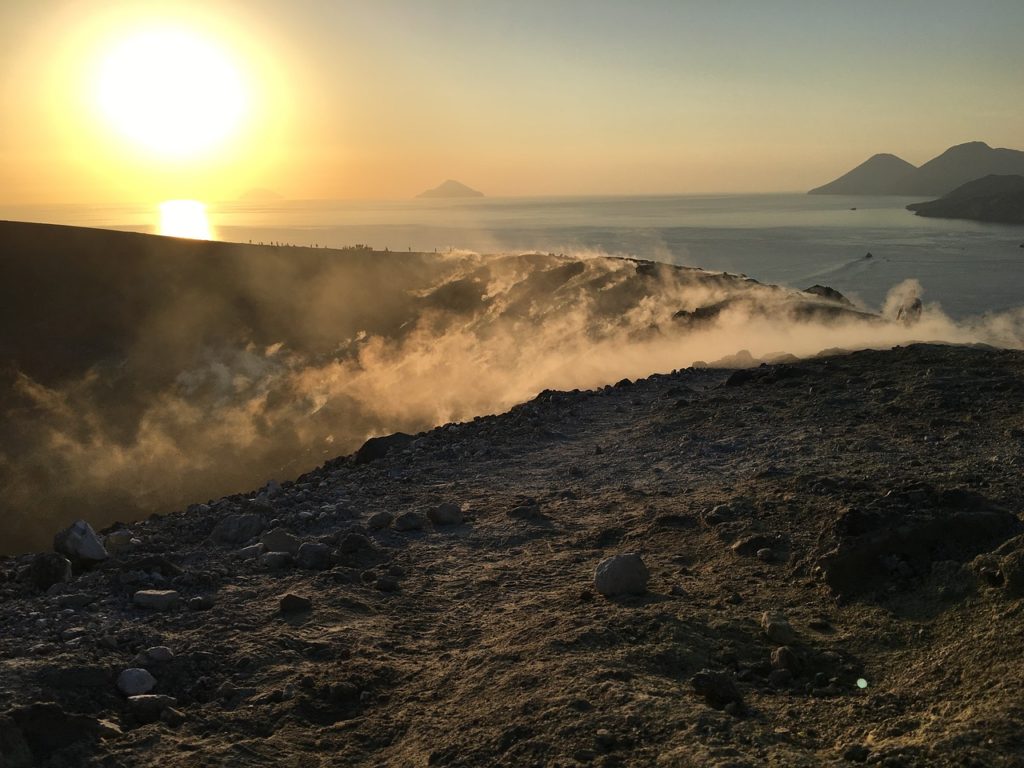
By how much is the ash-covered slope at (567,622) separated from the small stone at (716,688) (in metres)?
0.01

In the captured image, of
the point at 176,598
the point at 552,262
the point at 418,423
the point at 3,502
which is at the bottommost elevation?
the point at 3,502

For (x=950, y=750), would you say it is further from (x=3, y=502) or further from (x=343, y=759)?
(x=3, y=502)

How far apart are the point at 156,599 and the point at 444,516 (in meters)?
2.61

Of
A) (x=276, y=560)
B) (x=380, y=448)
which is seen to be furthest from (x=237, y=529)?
(x=380, y=448)

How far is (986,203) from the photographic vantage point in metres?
114

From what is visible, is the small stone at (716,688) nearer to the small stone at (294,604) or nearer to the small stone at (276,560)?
the small stone at (294,604)

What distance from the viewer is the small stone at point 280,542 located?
646 centimetres

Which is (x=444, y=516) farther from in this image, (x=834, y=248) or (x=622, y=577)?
(x=834, y=248)

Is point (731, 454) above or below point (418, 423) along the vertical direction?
above

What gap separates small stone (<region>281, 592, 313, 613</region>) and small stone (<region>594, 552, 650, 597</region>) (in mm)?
1912

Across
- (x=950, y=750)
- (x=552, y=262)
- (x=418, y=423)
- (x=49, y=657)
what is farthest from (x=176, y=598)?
(x=552, y=262)

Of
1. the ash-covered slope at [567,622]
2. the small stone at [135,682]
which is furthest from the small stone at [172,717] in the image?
the small stone at [135,682]

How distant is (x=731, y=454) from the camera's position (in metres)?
8.56

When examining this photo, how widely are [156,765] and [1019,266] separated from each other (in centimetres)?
6371
